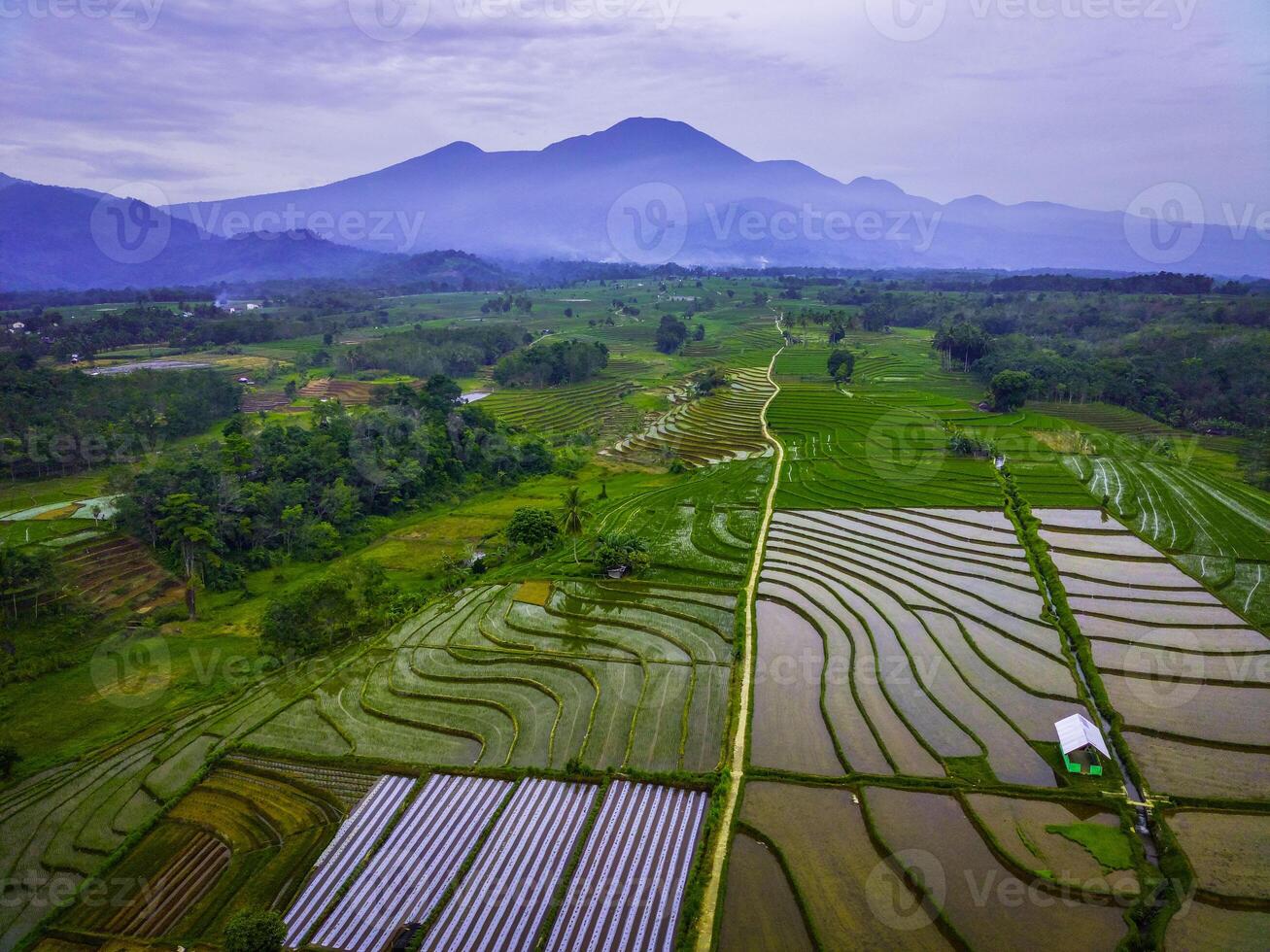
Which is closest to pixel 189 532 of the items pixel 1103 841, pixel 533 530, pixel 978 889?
pixel 533 530

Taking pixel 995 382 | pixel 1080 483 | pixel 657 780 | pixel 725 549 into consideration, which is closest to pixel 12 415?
pixel 725 549

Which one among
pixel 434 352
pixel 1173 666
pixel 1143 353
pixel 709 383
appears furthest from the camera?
pixel 434 352

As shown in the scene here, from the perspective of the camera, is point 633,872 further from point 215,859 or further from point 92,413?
point 92,413

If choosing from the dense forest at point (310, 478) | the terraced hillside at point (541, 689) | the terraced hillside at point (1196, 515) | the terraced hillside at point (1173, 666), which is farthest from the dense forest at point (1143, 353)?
the terraced hillside at point (541, 689)

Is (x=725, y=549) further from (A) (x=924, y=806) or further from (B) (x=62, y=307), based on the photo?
(B) (x=62, y=307)

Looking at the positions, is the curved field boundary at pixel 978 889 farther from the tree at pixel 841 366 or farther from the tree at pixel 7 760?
the tree at pixel 841 366

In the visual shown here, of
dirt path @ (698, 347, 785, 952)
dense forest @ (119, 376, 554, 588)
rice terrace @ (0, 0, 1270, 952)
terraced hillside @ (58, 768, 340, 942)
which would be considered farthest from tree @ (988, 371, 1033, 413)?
terraced hillside @ (58, 768, 340, 942)

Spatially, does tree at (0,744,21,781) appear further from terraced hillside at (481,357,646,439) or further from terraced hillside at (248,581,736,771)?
terraced hillside at (481,357,646,439)
